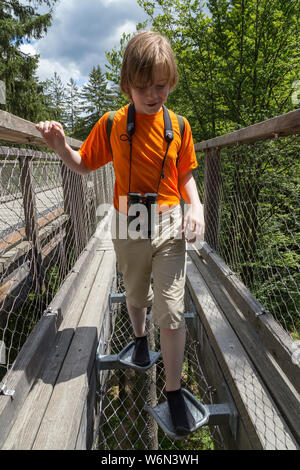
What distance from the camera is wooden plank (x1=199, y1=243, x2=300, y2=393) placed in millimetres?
1336

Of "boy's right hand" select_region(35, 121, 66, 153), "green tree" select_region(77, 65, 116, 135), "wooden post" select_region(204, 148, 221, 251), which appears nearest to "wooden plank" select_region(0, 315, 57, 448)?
"boy's right hand" select_region(35, 121, 66, 153)

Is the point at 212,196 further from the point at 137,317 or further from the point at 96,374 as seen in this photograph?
the point at 96,374

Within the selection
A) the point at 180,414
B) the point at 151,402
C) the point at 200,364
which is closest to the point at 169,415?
the point at 180,414

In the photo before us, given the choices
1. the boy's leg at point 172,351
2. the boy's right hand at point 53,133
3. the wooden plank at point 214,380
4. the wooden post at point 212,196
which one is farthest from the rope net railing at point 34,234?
the wooden post at point 212,196

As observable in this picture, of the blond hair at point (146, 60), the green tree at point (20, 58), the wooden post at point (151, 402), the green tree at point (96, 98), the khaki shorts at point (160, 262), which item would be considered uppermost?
the green tree at point (96, 98)

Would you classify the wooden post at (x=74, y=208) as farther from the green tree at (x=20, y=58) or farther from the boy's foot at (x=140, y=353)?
the green tree at (x=20, y=58)

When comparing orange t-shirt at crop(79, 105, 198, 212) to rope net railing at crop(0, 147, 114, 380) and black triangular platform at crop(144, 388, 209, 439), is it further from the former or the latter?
black triangular platform at crop(144, 388, 209, 439)

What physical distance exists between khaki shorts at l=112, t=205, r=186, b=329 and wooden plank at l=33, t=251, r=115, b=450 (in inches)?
16.8

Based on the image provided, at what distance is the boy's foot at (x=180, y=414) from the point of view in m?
1.28

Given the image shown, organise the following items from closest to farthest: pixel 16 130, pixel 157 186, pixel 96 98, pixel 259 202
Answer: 1. pixel 16 130
2. pixel 157 186
3. pixel 259 202
4. pixel 96 98

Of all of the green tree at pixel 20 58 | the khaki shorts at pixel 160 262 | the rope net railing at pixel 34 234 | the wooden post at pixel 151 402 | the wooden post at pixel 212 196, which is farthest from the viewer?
the green tree at pixel 20 58

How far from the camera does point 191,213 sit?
1.35 metres

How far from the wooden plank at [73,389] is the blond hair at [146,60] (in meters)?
1.25

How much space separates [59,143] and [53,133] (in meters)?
0.05
